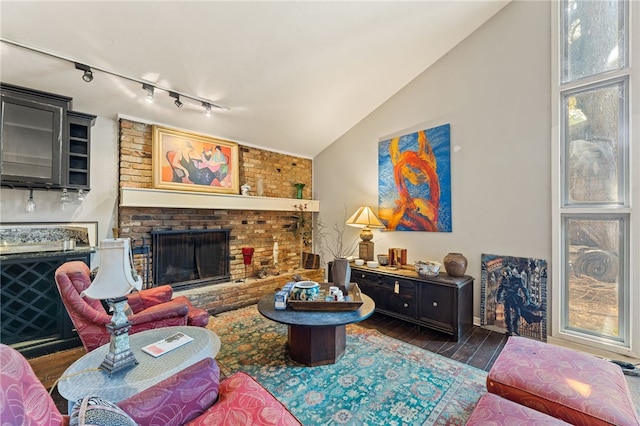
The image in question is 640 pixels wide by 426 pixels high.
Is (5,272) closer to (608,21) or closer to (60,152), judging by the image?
(60,152)

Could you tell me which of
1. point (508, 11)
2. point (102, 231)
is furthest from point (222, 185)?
point (508, 11)

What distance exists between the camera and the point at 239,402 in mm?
1212

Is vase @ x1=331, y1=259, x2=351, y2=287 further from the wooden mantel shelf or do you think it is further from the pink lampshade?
the wooden mantel shelf

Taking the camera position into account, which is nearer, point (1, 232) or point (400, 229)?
point (1, 232)

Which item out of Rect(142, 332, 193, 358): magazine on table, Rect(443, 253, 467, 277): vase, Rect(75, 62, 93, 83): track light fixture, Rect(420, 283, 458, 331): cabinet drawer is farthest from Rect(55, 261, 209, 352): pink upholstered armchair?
Rect(443, 253, 467, 277): vase

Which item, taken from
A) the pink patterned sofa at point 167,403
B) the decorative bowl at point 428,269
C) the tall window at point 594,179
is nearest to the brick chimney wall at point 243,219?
the decorative bowl at point 428,269

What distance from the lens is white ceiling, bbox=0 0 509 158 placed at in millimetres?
2094

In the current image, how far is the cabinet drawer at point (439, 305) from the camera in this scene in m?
2.75

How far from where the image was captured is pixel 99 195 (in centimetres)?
305

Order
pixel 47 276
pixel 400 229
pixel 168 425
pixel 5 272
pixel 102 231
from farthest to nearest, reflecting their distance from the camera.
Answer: pixel 400 229
pixel 102 231
pixel 47 276
pixel 5 272
pixel 168 425

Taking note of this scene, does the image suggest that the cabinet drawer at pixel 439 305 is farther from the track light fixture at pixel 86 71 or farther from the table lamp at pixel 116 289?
the track light fixture at pixel 86 71

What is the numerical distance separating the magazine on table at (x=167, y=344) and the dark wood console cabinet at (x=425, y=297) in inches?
90.1

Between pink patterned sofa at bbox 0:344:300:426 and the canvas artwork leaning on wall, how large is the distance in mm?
2741

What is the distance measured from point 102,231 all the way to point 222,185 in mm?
1504
